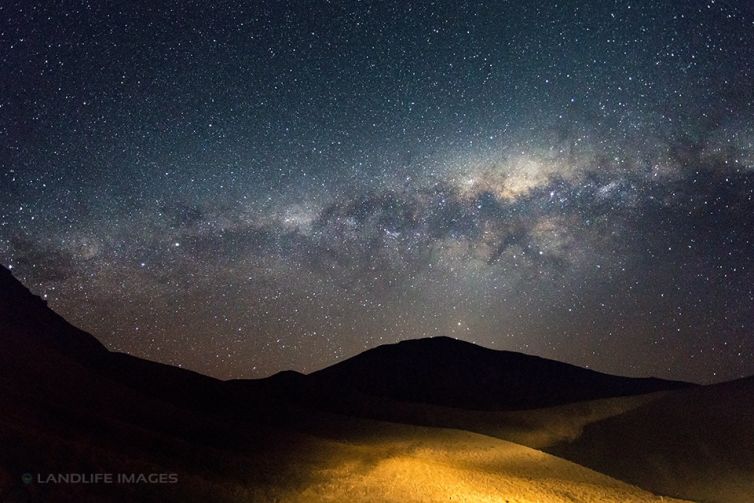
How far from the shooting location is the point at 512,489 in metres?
17.9

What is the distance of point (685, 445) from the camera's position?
26.7m

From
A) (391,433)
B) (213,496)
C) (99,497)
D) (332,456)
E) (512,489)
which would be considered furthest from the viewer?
(391,433)

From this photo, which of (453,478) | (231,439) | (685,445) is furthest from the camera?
(685,445)

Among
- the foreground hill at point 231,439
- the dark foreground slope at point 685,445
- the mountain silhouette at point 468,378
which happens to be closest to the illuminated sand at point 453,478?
the foreground hill at point 231,439

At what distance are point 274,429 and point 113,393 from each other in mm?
7834

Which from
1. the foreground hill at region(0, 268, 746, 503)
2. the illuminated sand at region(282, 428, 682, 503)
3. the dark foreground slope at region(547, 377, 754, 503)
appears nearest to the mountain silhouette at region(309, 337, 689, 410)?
the foreground hill at region(0, 268, 746, 503)

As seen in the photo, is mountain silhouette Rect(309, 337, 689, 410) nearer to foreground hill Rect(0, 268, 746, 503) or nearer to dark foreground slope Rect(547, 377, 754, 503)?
foreground hill Rect(0, 268, 746, 503)

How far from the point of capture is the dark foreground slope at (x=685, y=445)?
2258 centimetres

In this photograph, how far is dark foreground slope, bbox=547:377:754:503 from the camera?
22578mm

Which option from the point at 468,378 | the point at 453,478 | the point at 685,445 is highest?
the point at 468,378

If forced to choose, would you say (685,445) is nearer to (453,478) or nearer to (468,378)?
(453,478)

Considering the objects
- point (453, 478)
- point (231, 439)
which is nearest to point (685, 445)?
point (453, 478)

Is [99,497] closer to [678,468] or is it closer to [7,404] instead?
[7,404]

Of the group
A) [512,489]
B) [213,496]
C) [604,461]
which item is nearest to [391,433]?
[604,461]
